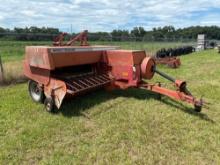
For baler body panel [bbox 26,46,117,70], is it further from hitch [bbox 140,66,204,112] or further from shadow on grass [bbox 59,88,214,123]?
hitch [bbox 140,66,204,112]

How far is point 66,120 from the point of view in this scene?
196 inches

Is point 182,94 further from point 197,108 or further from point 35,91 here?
point 35,91

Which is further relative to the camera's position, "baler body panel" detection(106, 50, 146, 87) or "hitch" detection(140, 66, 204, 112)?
"baler body panel" detection(106, 50, 146, 87)

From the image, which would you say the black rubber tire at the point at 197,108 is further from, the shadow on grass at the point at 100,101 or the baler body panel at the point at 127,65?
the baler body panel at the point at 127,65

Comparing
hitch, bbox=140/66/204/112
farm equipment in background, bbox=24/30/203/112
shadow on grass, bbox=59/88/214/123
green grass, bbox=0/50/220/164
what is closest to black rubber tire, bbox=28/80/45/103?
farm equipment in background, bbox=24/30/203/112

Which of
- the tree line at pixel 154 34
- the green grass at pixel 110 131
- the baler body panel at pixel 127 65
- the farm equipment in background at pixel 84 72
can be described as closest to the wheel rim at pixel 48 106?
the farm equipment in background at pixel 84 72

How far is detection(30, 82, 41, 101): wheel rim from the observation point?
6.00 m

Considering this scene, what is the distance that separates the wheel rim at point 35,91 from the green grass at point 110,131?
0.55 ft

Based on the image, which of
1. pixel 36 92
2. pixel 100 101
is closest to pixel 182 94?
pixel 100 101

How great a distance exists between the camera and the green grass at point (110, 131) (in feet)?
12.3

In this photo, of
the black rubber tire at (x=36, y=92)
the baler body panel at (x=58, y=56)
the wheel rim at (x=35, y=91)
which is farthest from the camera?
the wheel rim at (x=35, y=91)

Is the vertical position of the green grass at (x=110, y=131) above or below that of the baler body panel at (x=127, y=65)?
below

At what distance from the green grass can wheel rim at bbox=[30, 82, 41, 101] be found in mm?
167

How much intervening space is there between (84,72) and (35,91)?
1.14 m
